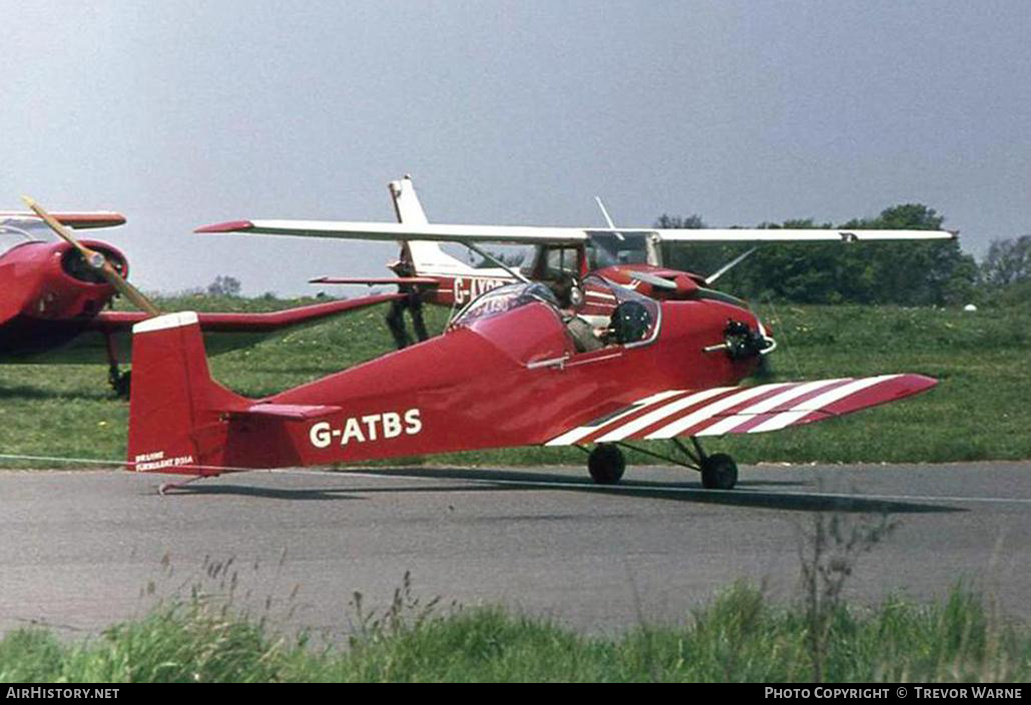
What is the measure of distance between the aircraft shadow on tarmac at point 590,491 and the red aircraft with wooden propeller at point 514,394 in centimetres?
28

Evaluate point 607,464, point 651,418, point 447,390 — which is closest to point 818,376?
point 607,464

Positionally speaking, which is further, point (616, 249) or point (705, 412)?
point (616, 249)

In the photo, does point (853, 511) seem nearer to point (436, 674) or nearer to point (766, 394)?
point (766, 394)

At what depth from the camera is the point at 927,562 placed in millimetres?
10531

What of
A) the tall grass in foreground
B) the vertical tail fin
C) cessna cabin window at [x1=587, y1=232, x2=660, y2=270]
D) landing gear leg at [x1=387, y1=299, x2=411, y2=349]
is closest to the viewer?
the tall grass in foreground

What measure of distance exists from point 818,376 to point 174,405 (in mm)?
15164

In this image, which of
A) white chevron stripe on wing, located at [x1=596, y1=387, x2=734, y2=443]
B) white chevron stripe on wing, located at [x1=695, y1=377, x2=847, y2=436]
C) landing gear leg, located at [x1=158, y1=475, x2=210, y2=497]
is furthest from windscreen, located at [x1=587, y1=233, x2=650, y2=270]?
landing gear leg, located at [x1=158, y1=475, x2=210, y2=497]

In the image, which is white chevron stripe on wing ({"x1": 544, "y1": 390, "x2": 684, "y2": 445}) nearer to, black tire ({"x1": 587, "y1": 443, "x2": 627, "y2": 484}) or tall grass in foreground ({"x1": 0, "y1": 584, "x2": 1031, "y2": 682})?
black tire ({"x1": 587, "y1": 443, "x2": 627, "y2": 484})

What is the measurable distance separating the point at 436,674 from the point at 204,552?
160 inches

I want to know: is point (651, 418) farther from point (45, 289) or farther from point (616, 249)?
point (616, 249)

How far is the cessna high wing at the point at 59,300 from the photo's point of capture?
22188mm

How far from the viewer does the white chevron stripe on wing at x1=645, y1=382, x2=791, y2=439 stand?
13766 mm

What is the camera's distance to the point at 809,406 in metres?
13.5

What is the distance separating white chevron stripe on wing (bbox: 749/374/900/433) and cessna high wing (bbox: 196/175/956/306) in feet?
23.4
